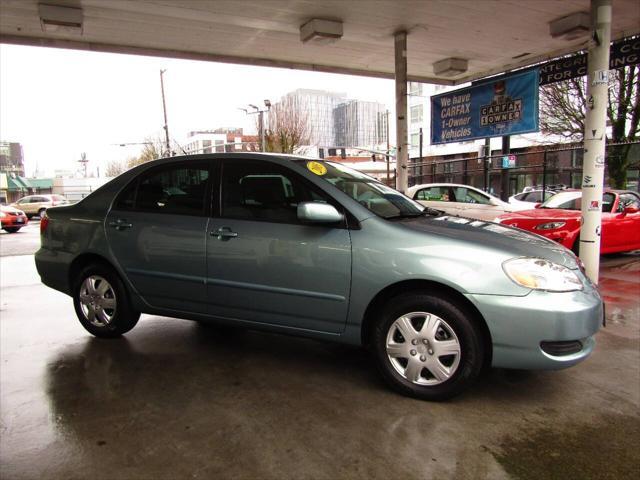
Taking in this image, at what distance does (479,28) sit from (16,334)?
816 cm

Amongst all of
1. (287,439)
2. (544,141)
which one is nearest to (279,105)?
(544,141)

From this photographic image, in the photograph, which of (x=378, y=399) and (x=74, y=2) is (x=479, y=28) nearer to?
(x=74, y=2)

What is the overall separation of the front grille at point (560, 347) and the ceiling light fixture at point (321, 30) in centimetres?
641

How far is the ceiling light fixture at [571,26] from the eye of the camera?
7762 mm

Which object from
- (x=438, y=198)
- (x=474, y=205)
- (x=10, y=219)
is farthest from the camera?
(x=10, y=219)

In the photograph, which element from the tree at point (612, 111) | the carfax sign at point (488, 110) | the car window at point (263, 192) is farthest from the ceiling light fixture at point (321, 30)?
the tree at point (612, 111)

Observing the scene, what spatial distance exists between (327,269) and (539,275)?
136cm

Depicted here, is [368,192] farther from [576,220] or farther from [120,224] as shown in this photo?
[576,220]

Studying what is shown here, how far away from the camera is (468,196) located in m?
11.1

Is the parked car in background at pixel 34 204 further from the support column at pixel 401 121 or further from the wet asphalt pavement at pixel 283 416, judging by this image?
the wet asphalt pavement at pixel 283 416

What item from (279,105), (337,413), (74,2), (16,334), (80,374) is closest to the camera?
(337,413)

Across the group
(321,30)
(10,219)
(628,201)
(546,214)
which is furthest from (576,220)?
(10,219)

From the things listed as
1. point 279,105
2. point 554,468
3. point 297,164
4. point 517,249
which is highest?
point 279,105

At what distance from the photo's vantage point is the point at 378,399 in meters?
3.20
